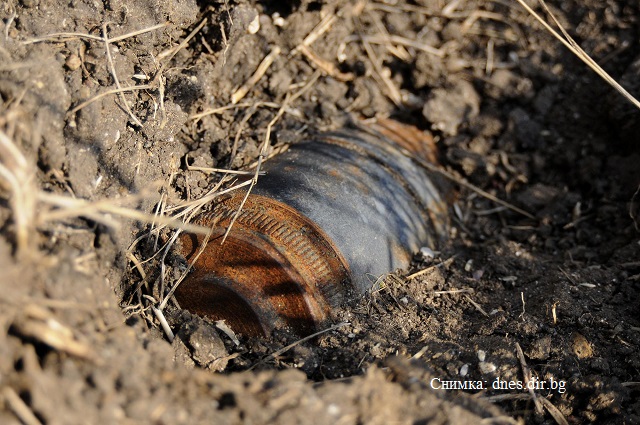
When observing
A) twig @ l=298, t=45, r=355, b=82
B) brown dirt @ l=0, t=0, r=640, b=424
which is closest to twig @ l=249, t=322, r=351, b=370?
brown dirt @ l=0, t=0, r=640, b=424

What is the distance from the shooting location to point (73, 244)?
5.97 feet

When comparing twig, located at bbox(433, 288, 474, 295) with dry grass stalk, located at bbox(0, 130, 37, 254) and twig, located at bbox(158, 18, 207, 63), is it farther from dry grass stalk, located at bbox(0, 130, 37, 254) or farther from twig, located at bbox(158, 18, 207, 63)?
dry grass stalk, located at bbox(0, 130, 37, 254)

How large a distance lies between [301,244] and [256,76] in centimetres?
111

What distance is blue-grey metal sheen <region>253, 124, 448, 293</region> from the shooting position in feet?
7.48

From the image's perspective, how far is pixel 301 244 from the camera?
2.16 meters

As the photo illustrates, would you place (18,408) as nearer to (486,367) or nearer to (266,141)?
(486,367)

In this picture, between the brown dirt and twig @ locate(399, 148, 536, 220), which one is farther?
twig @ locate(399, 148, 536, 220)

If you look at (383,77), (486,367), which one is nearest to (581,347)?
(486,367)

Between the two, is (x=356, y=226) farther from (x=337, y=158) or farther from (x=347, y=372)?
(x=347, y=372)

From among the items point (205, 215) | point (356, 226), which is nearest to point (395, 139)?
point (356, 226)

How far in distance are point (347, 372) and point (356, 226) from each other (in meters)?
0.58

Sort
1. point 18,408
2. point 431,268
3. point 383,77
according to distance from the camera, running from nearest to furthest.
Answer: point 18,408, point 431,268, point 383,77

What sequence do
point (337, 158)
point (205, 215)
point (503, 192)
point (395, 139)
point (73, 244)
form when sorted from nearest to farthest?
1. point (73, 244)
2. point (205, 215)
3. point (337, 158)
4. point (395, 139)
5. point (503, 192)

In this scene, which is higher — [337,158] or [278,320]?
[337,158]
